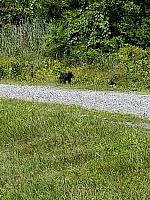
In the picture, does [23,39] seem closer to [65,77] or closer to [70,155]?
[65,77]

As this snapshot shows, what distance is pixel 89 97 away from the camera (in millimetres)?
16469

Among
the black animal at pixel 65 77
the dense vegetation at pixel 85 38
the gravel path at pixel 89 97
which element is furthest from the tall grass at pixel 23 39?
the gravel path at pixel 89 97

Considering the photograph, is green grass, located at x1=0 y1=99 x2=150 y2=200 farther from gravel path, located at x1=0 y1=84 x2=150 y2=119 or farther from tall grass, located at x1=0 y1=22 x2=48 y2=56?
tall grass, located at x1=0 y1=22 x2=48 y2=56

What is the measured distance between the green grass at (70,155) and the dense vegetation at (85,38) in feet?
33.6

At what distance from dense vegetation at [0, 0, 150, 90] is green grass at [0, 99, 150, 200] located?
1023 cm

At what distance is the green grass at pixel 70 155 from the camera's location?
7.19m

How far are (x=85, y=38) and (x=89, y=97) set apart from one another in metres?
10.9

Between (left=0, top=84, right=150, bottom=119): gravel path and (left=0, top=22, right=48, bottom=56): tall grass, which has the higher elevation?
(left=0, top=22, right=48, bottom=56): tall grass

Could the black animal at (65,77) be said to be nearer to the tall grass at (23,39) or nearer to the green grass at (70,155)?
the green grass at (70,155)

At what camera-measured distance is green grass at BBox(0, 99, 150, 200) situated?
719 centimetres

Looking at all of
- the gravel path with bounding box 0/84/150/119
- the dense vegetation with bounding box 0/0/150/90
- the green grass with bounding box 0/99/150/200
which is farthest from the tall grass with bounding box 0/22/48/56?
the green grass with bounding box 0/99/150/200

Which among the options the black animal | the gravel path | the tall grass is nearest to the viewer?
the gravel path

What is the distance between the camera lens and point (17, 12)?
35.0 meters

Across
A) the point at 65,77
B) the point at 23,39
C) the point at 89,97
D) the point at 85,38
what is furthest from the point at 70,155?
the point at 23,39
